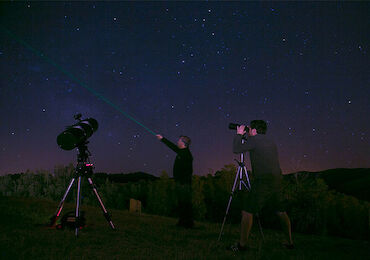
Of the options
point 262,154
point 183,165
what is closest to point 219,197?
point 183,165

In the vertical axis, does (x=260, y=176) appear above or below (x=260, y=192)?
above

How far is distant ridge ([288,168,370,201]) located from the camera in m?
25.3

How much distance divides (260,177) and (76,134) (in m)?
3.77

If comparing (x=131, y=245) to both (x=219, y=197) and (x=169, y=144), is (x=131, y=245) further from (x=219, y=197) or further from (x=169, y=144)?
(x=219, y=197)

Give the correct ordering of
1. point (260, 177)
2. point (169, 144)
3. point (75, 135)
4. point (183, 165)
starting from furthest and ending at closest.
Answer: point (183, 165), point (169, 144), point (75, 135), point (260, 177)

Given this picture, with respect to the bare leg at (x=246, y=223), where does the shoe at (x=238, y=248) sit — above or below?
below

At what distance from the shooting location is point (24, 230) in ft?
22.0

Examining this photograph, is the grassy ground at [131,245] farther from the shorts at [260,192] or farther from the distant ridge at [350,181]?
the distant ridge at [350,181]

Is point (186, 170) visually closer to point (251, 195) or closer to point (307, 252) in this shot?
point (251, 195)

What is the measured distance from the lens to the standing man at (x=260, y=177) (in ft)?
16.9

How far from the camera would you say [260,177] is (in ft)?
17.2

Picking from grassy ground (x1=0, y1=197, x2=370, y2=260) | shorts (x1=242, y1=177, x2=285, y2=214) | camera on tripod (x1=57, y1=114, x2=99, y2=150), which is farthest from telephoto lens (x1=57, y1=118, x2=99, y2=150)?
shorts (x1=242, y1=177, x2=285, y2=214)

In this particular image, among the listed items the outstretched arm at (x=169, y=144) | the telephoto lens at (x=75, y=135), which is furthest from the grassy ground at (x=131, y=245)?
the outstretched arm at (x=169, y=144)

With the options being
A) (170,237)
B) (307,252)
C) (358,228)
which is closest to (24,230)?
(170,237)
